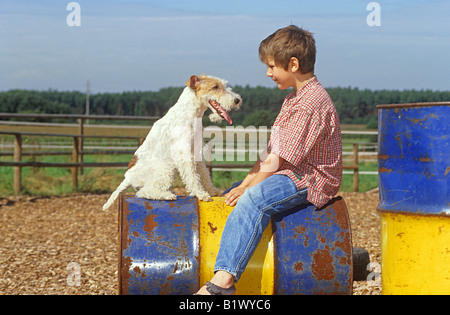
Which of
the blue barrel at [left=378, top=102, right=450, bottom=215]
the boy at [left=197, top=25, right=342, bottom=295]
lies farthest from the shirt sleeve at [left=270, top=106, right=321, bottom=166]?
the blue barrel at [left=378, top=102, right=450, bottom=215]

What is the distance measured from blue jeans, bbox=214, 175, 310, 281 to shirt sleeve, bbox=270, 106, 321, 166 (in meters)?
0.15

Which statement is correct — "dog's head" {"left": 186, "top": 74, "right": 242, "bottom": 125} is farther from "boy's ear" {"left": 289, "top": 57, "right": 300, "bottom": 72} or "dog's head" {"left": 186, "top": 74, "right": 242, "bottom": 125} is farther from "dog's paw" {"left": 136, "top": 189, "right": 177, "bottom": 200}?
"dog's paw" {"left": 136, "top": 189, "right": 177, "bottom": 200}

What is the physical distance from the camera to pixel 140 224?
2873 millimetres

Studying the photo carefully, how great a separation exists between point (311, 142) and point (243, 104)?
0.75 m

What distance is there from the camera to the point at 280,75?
299cm

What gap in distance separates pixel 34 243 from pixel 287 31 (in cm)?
399

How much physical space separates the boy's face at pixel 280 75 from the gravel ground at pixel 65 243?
6.08ft

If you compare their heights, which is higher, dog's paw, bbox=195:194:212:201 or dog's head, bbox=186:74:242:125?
dog's head, bbox=186:74:242:125

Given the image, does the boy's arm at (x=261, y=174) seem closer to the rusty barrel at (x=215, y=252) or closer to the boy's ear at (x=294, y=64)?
the rusty barrel at (x=215, y=252)

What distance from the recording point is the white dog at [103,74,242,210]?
320cm

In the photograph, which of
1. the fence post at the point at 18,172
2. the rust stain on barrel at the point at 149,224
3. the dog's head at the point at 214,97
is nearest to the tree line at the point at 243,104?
the dog's head at the point at 214,97

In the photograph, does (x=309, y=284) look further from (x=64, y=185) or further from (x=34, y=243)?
(x=64, y=185)
